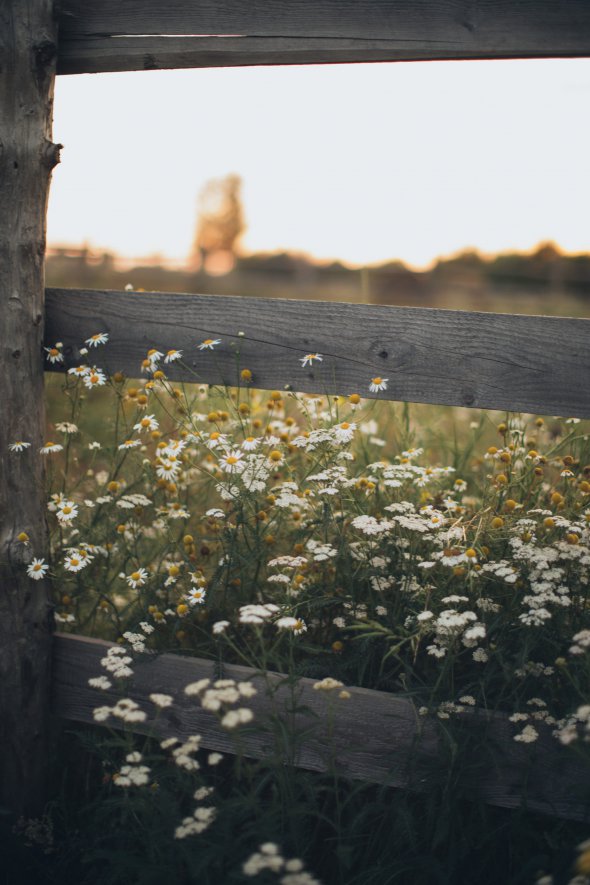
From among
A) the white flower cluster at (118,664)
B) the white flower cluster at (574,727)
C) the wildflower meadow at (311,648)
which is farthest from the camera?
the white flower cluster at (118,664)

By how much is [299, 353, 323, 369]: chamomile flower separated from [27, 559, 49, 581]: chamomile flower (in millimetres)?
1033

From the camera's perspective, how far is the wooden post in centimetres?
220

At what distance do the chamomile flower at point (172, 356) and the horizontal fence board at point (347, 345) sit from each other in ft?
0.08

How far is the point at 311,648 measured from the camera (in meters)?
1.95

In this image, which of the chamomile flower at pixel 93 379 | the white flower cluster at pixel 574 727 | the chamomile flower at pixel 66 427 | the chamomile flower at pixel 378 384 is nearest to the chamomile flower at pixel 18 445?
the chamomile flower at pixel 66 427

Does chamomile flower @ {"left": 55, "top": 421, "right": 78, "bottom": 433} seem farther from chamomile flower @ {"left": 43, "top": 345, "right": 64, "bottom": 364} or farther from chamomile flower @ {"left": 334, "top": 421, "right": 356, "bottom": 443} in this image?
chamomile flower @ {"left": 334, "top": 421, "right": 356, "bottom": 443}

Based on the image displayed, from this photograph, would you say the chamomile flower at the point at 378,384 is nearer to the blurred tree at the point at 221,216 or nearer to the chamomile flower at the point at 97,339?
the chamomile flower at the point at 97,339

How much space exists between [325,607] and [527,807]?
76cm

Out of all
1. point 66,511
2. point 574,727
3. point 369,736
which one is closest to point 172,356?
point 66,511

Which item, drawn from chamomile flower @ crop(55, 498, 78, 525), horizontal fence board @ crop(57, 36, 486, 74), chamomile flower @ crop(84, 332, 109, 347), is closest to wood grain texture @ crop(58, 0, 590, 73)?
horizontal fence board @ crop(57, 36, 486, 74)

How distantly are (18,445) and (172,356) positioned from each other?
565 millimetres

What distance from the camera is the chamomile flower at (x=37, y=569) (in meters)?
2.24

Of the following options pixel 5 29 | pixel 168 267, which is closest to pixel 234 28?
pixel 5 29

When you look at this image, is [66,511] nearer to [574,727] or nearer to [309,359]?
[309,359]
